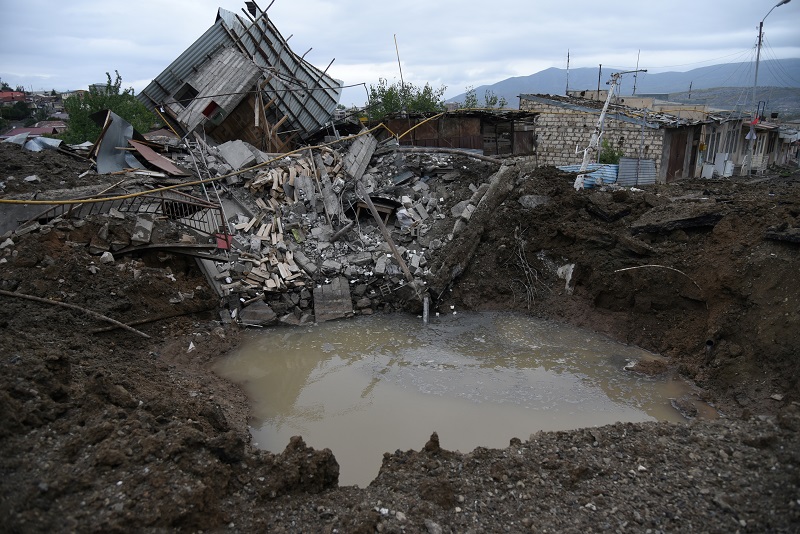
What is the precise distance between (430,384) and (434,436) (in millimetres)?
2726

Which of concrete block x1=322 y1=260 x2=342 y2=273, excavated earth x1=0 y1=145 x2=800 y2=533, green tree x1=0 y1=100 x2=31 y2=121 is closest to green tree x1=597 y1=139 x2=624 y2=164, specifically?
excavated earth x1=0 y1=145 x2=800 y2=533

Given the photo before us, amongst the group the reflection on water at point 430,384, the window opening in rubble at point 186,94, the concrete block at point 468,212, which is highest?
the window opening in rubble at point 186,94

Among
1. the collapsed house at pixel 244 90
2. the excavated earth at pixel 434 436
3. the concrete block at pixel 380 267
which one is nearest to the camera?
the excavated earth at pixel 434 436

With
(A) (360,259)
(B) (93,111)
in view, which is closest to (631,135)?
(A) (360,259)

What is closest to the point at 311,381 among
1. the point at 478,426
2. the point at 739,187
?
the point at 478,426

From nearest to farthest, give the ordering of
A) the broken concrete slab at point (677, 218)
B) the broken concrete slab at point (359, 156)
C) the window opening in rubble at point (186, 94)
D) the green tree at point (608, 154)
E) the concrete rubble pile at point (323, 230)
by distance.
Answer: the broken concrete slab at point (677, 218) < the concrete rubble pile at point (323, 230) < the broken concrete slab at point (359, 156) < the window opening in rubble at point (186, 94) < the green tree at point (608, 154)

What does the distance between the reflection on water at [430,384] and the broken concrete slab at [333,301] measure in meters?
0.20

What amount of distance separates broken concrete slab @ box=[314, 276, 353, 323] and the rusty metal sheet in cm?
474

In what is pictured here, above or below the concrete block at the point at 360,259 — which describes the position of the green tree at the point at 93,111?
above

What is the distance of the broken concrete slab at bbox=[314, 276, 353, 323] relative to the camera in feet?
35.0

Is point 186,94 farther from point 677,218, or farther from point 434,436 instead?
point 434,436

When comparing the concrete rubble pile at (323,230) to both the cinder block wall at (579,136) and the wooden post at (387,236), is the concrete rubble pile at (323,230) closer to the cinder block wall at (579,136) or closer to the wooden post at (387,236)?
the wooden post at (387,236)

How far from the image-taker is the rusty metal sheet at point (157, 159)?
12.1 m

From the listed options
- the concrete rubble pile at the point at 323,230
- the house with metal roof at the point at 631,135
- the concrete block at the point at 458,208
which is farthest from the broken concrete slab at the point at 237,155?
the house with metal roof at the point at 631,135
